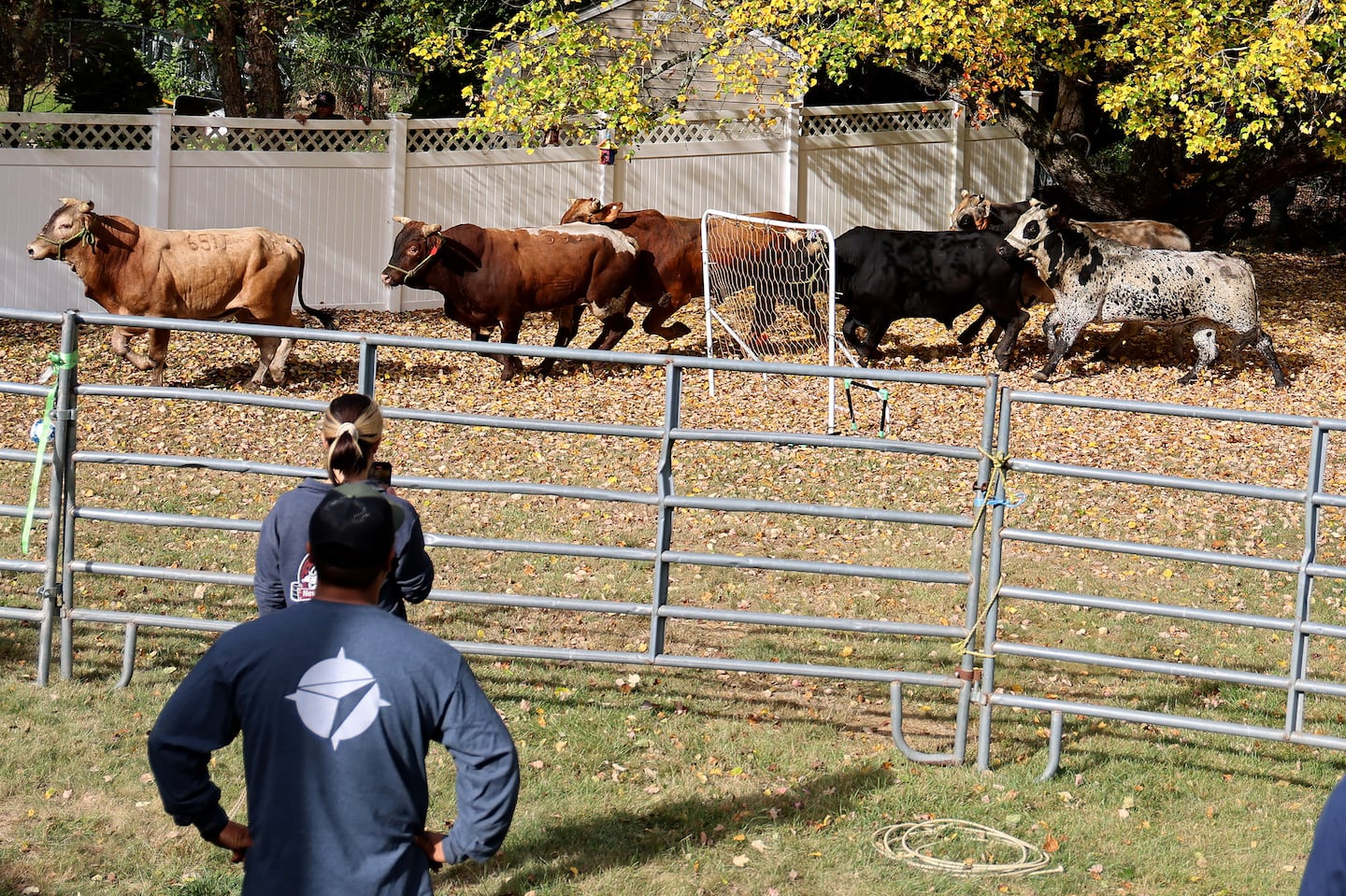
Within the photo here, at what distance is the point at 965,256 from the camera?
14.2 m

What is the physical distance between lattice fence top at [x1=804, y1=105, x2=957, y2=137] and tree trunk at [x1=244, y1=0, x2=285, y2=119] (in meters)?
7.07

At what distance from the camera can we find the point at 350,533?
10.6 ft

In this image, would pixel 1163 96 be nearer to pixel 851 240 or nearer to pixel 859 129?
pixel 851 240

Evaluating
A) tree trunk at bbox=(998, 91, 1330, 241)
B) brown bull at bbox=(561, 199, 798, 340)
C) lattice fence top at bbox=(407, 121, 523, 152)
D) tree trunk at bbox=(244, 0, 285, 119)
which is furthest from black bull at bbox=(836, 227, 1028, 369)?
tree trunk at bbox=(244, 0, 285, 119)

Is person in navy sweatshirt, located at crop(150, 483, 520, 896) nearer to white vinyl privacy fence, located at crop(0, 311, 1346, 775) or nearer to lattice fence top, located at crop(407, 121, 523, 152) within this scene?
white vinyl privacy fence, located at crop(0, 311, 1346, 775)

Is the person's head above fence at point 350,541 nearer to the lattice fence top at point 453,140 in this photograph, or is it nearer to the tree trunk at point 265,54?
the lattice fence top at point 453,140

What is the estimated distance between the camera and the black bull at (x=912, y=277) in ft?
46.5

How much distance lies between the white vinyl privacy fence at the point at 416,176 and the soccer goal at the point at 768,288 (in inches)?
122

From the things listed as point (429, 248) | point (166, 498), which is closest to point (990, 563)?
point (166, 498)

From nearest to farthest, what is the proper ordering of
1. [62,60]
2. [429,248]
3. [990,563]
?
[990,563]
[429,248]
[62,60]

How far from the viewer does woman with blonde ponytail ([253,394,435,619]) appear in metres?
4.24

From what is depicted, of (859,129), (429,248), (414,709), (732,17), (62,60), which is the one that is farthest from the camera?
(62,60)

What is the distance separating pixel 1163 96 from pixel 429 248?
7230 millimetres

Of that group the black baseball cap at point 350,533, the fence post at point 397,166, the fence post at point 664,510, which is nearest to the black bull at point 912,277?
the fence post at point 397,166
